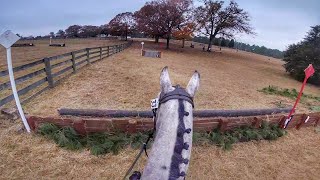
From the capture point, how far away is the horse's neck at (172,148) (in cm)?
135

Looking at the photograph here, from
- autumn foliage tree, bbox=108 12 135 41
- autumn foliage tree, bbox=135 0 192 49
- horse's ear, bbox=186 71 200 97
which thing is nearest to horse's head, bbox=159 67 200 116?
horse's ear, bbox=186 71 200 97

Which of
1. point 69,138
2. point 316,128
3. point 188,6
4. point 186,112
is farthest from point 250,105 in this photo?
point 188,6

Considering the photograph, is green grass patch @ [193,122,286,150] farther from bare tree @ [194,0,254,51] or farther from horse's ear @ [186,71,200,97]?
bare tree @ [194,0,254,51]

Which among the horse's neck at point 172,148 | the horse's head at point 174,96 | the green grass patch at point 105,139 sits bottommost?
the green grass patch at point 105,139

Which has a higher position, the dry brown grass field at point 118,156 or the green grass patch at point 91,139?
the green grass patch at point 91,139

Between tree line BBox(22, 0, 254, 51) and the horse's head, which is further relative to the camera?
tree line BBox(22, 0, 254, 51)

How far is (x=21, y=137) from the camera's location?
4.75 m

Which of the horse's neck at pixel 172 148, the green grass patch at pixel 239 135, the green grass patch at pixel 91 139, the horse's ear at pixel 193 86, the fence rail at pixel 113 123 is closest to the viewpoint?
the horse's neck at pixel 172 148

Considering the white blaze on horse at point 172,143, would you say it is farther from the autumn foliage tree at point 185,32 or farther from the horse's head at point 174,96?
the autumn foliage tree at point 185,32

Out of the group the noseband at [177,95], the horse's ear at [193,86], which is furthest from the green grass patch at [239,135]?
the noseband at [177,95]

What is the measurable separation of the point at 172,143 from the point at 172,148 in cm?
3

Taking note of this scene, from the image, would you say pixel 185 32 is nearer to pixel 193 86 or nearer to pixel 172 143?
pixel 193 86

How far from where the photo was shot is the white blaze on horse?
53.3 inches

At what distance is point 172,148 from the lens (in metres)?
1.37
